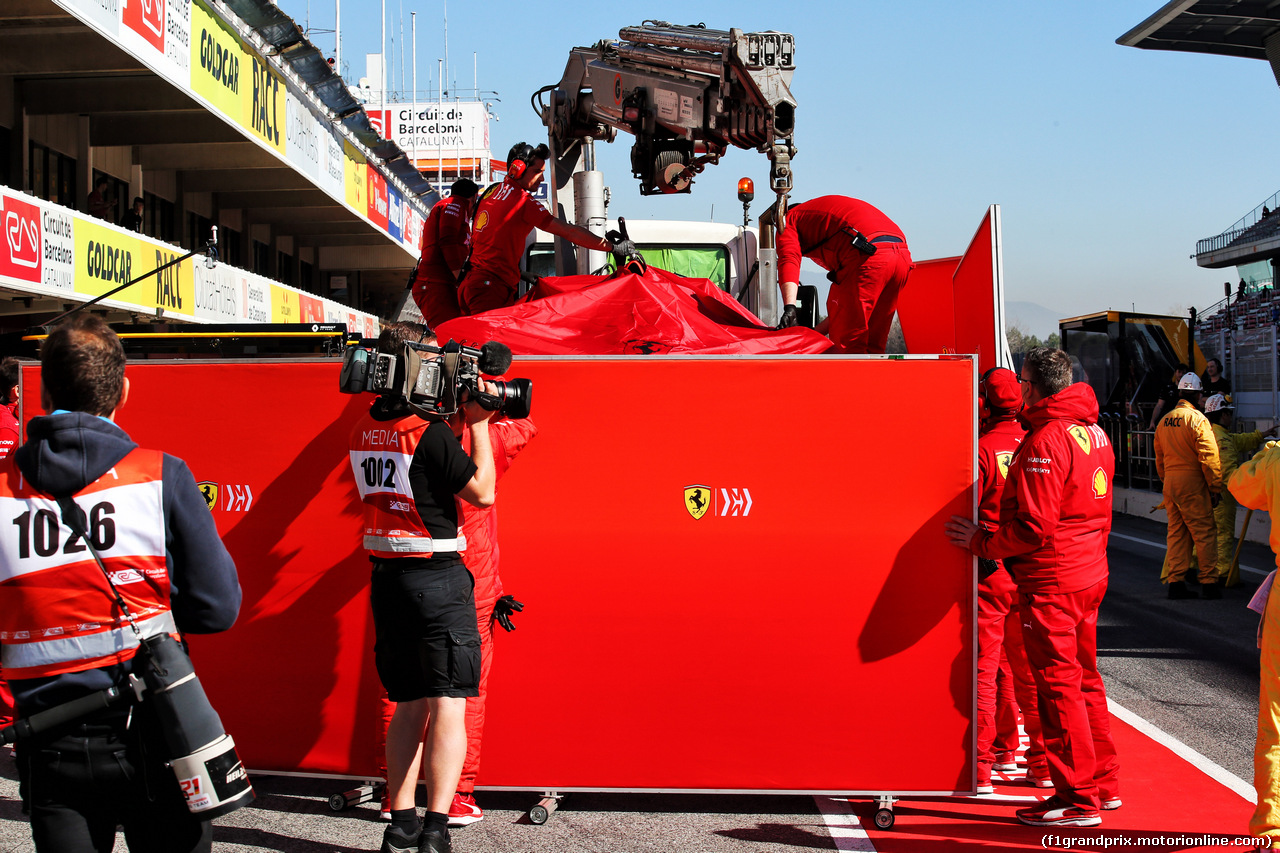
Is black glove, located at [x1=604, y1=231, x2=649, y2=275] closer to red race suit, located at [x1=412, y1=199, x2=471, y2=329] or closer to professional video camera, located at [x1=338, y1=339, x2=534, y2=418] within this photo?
red race suit, located at [x1=412, y1=199, x2=471, y2=329]

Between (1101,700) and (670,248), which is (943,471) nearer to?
(1101,700)

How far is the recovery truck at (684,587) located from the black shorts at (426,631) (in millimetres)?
613

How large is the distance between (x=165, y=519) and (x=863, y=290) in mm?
4889

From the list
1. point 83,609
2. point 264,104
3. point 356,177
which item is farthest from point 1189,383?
point 356,177

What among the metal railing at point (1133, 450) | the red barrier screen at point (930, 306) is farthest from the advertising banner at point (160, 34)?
the metal railing at point (1133, 450)

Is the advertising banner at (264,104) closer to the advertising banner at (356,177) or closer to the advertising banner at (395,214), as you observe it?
the advertising banner at (356,177)

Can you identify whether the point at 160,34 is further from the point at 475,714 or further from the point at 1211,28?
the point at 1211,28

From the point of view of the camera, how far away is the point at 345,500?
4.60m

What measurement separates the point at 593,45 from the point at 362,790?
617 centimetres

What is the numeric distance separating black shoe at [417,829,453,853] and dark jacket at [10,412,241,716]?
146 centimetres

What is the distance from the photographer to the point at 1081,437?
4363mm

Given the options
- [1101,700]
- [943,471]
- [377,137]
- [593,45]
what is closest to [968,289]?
[943,471]

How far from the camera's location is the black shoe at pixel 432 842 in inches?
147

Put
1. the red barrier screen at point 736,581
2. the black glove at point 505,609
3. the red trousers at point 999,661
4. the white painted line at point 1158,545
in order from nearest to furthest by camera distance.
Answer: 1. the black glove at point 505,609
2. the red barrier screen at point 736,581
3. the red trousers at point 999,661
4. the white painted line at point 1158,545
